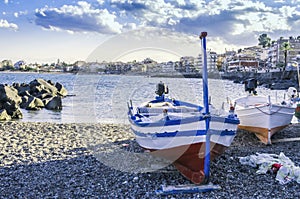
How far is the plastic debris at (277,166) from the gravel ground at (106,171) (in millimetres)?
145

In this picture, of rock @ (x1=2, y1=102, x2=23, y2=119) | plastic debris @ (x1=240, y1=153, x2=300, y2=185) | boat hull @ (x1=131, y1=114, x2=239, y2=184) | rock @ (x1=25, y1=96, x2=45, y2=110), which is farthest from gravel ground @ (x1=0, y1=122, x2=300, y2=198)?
Result: rock @ (x1=25, y1=96, x2=45, y2=110)

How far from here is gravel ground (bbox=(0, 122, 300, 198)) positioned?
20.0ft

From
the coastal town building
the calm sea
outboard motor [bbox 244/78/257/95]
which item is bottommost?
the calm sea

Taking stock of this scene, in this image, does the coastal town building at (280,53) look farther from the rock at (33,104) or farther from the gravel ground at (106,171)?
the gravel ground at (106,171)

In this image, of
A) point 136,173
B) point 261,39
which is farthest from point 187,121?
point 261,39

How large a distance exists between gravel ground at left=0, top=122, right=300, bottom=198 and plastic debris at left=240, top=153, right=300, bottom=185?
14 cm

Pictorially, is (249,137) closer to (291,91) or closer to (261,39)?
(291,91)

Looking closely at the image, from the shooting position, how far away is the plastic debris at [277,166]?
21.7 feet

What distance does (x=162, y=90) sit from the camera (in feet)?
37.7

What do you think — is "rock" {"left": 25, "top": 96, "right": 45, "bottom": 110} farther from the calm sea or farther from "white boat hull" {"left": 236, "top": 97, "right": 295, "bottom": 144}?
"white boat hull" {"left": 236, "top": 97, "right": 295, "bottom": 144}

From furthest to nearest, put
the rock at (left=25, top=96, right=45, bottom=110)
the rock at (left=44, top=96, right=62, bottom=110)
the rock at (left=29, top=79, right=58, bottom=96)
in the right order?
the rock at (left=29, top=79, right=58, bottom=96) → the rock at (left=44, top=96, right=62, bottom=110) → the rock at (left=25, top=96, right=45, bottom=110)

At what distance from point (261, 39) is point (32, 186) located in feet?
496

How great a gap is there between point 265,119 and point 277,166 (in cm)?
359

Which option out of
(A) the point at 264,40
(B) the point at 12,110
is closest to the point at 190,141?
(B) the point at 12,110
